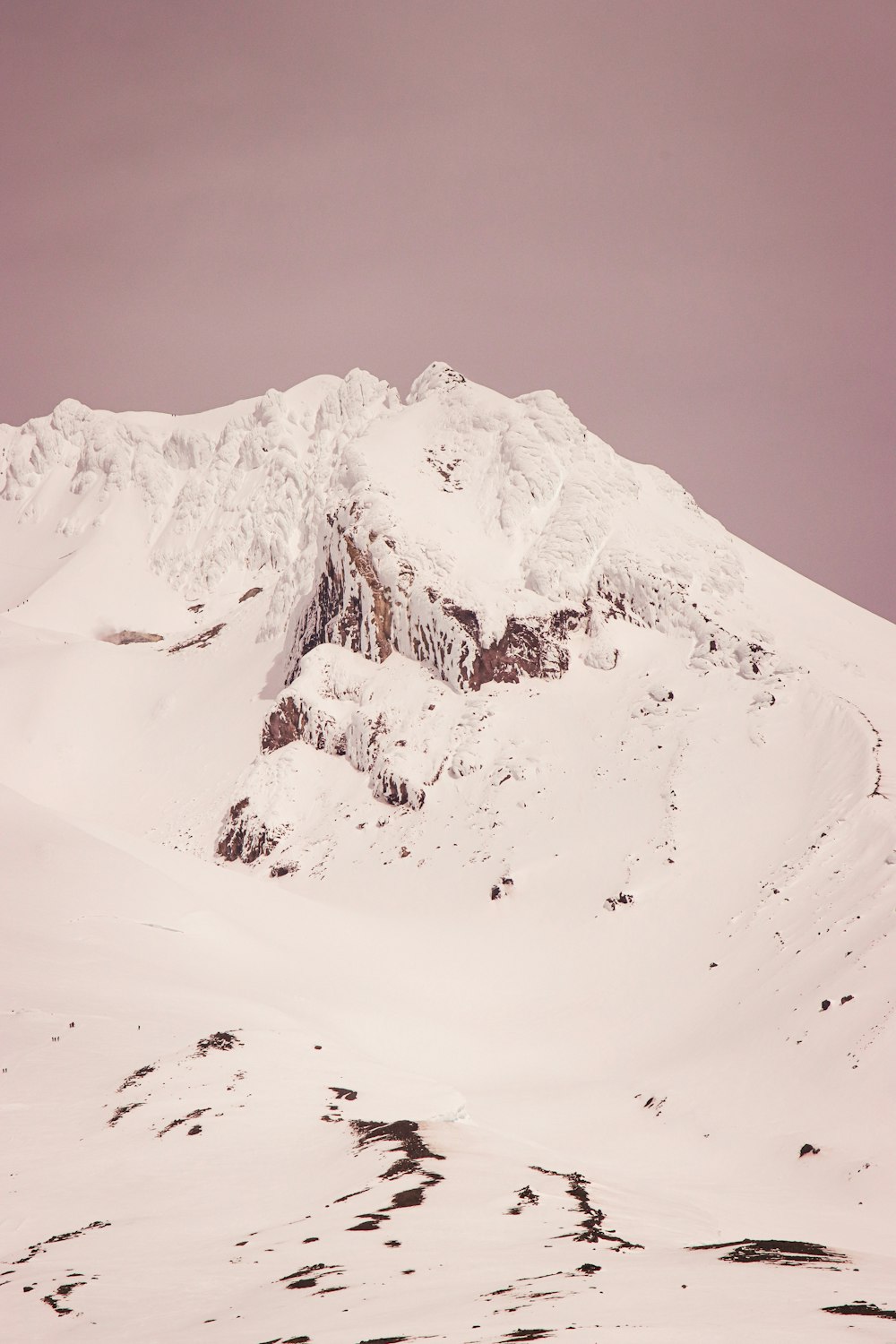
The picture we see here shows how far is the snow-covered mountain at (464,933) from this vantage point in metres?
14.4

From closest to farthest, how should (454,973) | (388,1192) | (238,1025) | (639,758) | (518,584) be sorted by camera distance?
1. (388,1192)
2. (238,1025)
3. (454,973)
4. (639,758)
5. (518,584)

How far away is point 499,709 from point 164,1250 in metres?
45.3

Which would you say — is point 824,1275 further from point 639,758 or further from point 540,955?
point 639,758

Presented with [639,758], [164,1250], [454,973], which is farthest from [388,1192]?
[639,758]

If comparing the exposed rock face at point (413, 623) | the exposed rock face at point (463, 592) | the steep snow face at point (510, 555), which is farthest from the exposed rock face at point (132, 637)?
the exposed rock face at point (413, 623)

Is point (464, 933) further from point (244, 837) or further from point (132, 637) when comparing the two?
point (132, 637)

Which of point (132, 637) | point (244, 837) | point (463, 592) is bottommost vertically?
point (244, 837)

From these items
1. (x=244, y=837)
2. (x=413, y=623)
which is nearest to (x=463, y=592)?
(x=413, y=623)

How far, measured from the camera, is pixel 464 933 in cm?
4697

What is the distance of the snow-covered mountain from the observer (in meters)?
14.4

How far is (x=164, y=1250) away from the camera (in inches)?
611

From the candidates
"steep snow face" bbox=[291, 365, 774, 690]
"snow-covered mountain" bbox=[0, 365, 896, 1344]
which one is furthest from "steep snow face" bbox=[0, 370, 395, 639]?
"steep snow face" bbox=[291, 365, 774, 690]

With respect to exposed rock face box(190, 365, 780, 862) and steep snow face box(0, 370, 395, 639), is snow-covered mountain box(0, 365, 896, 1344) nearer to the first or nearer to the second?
exposed rock face box(190, 365, 780, 862)

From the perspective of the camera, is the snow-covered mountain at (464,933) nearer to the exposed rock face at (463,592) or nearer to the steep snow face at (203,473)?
the exposed rock face at (463,592)
